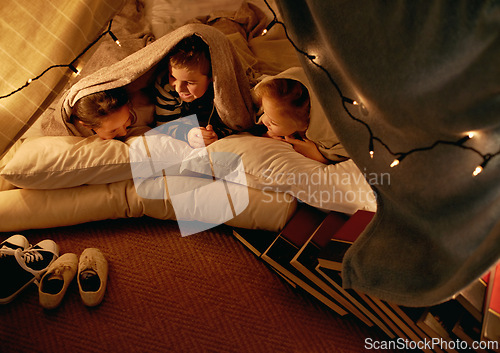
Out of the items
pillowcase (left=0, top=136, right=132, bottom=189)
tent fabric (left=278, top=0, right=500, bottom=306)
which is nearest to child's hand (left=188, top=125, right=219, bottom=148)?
pillowcase (left=0, top=136, right=132, bottom=189)

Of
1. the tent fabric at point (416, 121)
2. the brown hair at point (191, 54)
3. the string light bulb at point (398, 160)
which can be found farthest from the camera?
the brown hair at point (191, 54)

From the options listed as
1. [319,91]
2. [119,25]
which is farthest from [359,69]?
[119,25]

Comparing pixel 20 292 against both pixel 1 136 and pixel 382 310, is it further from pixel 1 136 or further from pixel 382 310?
pixel 382 310

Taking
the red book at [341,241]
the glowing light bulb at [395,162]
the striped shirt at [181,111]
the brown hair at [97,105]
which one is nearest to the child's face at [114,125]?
the brown hair at [97,105]

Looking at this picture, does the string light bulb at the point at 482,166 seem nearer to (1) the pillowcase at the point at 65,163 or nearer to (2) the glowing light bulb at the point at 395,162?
(2) the glowing light bulb at the point at 395,162

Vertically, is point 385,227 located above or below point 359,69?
below

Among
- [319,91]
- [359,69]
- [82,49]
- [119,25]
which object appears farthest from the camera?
[119,25]

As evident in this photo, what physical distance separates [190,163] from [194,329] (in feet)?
1.64

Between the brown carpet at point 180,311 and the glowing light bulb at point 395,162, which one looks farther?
the brown carpet at point 180,311

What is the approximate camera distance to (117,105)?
4.05 feet

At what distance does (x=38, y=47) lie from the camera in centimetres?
84

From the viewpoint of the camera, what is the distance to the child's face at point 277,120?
1.16 meters

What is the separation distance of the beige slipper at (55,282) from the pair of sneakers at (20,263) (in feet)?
0.14

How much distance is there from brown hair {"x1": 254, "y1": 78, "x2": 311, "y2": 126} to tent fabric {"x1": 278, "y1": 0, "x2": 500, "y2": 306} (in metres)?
0.37
